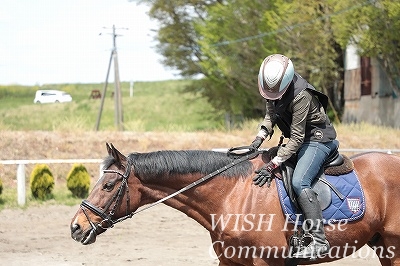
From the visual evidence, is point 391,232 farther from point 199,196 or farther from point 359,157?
point 199,196

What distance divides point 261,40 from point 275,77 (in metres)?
27.1

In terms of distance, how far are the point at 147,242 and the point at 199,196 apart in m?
4.85

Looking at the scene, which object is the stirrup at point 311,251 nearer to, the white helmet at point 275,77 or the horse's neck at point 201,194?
the horse's neck at point 201,194

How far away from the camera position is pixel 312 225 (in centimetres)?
590

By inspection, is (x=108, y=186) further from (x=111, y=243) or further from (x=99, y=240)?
(x=99, y=240)

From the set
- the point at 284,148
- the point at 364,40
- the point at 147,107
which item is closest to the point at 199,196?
the point at 284,148

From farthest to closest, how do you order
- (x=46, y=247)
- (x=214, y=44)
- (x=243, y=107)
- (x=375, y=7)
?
(x=243, y=107) → (x=214, y=44) → (x=375, y=7) → (x=46, y=247)

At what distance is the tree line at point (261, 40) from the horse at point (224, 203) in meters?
18.1

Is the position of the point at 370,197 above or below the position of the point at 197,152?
below

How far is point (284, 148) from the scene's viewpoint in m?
5.89

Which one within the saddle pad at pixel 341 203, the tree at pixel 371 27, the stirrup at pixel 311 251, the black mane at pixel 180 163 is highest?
the tree at pixel 371 27

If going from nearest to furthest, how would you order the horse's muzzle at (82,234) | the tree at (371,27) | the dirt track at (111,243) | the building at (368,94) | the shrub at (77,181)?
1. the horse's muzzle at (82,234)
2. the dirt track at (111,243)
3. the shrub at (77,181)
4. the tree at (371,27)
5. the building at (368,94)

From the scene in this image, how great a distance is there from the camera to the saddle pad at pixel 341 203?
5.96m

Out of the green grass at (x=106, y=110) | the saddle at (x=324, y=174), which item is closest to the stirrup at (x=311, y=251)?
the saddle at (x=324, y=174)
